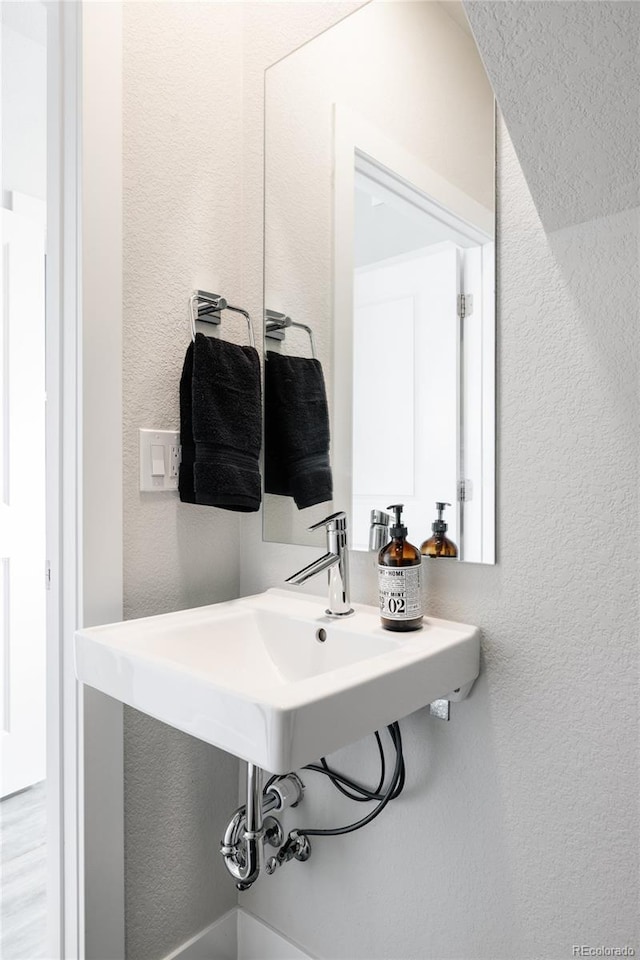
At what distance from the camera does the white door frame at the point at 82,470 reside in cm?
113

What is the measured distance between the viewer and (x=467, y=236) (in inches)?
40.9

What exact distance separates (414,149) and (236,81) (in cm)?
57

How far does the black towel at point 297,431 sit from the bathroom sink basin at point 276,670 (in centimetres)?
24

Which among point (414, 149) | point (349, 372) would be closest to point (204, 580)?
point (349, 372)

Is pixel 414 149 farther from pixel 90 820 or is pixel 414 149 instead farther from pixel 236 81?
pixel 90 820

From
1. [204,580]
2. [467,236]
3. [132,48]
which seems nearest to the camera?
[467,236]

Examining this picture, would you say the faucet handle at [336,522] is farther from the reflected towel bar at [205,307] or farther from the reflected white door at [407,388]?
the reflected towel bar at [205,307]

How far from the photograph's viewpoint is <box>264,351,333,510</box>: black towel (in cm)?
130

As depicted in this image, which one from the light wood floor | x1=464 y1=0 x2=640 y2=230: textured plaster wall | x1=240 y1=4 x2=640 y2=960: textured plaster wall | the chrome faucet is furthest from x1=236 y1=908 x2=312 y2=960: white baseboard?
x1=464 y1=0 x2=640 y2=230: textured plaster wall

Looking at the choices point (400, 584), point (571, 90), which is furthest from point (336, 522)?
point (571, 90)

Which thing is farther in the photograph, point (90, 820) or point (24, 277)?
point (24, 277)

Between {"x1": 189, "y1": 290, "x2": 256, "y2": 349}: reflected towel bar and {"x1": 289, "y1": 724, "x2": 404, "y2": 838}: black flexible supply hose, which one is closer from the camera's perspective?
{"x1": 289, "y1": 724, "x2": 404, "y2": 838}: black flexible supply hose

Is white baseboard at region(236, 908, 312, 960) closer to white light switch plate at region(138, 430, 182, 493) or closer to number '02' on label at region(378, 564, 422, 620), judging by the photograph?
number '02' on label at region(378, 564, 422, 620)

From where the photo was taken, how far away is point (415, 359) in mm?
1116
